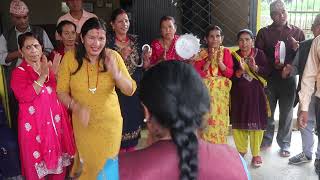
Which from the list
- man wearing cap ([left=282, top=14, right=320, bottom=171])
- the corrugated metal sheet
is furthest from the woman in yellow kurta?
the corrugated metal sheet

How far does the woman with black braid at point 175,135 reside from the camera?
1.00 meters

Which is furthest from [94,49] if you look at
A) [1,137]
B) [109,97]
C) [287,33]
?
[287,33]

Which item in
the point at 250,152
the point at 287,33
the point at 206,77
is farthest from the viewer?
the point at 250,152

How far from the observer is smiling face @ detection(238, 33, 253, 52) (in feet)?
10.9

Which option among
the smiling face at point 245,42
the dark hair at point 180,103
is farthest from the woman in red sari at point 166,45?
the dark hair at point 180,103

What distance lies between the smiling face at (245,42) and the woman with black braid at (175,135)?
7.85 ft

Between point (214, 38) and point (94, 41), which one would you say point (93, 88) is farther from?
point (214, 38)

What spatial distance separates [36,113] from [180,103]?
72.4 inches

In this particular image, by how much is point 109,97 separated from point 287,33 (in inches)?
82.6

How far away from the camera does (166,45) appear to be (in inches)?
124

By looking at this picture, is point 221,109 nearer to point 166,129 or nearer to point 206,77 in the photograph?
point 206,77

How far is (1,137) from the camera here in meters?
2.73

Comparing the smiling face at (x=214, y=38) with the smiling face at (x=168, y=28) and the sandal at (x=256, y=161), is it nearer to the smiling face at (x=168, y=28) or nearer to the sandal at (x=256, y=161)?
the smiling face at (x=168, y=28)

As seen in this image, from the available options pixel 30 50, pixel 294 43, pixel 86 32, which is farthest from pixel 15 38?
pixel 294 43
